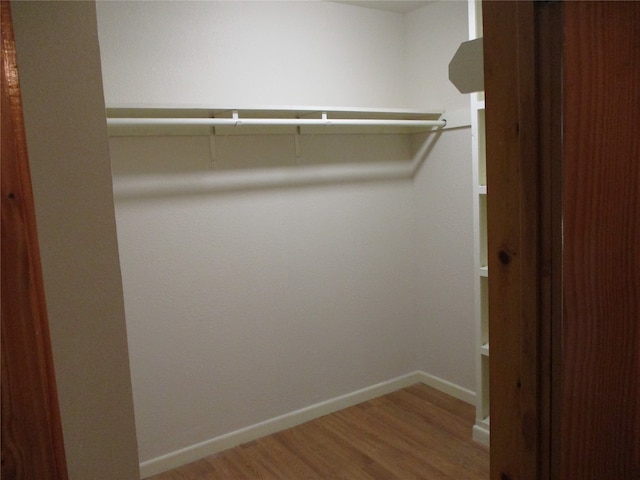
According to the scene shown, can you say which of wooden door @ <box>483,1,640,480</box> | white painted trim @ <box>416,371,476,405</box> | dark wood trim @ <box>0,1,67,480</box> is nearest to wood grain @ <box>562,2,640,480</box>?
wooden door @ <box>483,1,640,480</box>

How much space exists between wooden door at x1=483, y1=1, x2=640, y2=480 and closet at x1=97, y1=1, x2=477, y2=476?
207 centimetres

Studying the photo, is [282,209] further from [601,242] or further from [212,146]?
[601,242]

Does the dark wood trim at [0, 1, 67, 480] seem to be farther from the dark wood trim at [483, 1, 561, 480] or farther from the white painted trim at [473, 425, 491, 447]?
the white painted trim at [473, 425, 491, 447]

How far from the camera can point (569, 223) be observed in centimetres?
59

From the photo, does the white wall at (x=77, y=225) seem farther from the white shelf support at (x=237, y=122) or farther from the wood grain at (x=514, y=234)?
the white shelf support at (x=237, y=122)

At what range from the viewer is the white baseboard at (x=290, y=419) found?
2.73 m

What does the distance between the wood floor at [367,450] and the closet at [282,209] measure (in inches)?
4.9

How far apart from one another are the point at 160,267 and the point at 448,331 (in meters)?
2.00

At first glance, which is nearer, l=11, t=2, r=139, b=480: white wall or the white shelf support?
l=11, t=2, r=139, b=480: white wall

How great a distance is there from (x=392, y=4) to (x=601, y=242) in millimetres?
3103

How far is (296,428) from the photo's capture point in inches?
123

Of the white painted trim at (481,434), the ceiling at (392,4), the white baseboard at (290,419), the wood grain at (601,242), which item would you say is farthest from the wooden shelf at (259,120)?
the wood grain at (601,242)

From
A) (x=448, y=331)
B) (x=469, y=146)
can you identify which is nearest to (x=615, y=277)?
(x=469, y=146)

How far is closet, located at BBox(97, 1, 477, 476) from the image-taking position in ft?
8.54
